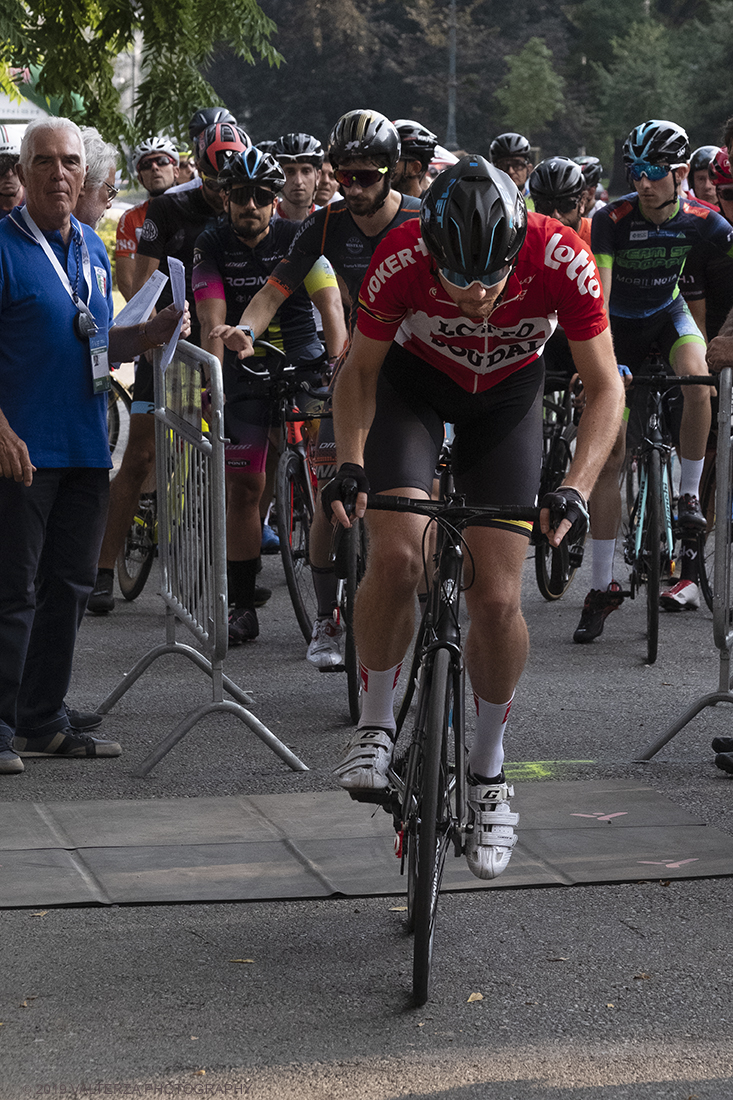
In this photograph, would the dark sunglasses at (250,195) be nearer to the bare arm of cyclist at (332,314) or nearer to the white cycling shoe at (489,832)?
the bare arm of cyclist at (332,314)

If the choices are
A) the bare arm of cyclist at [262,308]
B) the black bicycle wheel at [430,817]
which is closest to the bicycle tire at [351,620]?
the bare arm of cyclist at [262,308]

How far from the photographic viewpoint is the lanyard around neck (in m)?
5.37

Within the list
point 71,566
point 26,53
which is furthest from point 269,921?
point 26,53

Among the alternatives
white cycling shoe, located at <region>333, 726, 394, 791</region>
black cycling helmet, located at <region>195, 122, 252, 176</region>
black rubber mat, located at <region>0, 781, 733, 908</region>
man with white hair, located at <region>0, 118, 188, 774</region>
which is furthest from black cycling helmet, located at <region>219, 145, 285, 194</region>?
white cycling shoe, located at <region>333, 726, 394, 791</region>

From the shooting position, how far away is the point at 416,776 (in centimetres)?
380

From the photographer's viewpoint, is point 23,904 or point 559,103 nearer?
point 23,904

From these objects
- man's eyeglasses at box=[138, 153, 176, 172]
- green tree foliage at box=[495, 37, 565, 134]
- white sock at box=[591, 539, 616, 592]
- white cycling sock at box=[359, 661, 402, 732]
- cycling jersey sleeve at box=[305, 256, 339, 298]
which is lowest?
white sock at box=[591, 539, 616, 592]

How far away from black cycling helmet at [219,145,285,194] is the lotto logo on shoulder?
3448mm

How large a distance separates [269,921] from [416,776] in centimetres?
77

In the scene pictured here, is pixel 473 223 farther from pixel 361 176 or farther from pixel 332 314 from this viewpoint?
pixel 332 314

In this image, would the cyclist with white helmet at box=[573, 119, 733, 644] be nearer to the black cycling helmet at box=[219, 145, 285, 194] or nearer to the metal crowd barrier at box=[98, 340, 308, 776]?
the black cycling helmet at box=[219, 145, 285, 194]

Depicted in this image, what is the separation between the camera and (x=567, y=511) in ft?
11.7

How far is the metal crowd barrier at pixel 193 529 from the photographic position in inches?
217

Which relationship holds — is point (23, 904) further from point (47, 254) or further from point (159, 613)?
point (159, 613)
